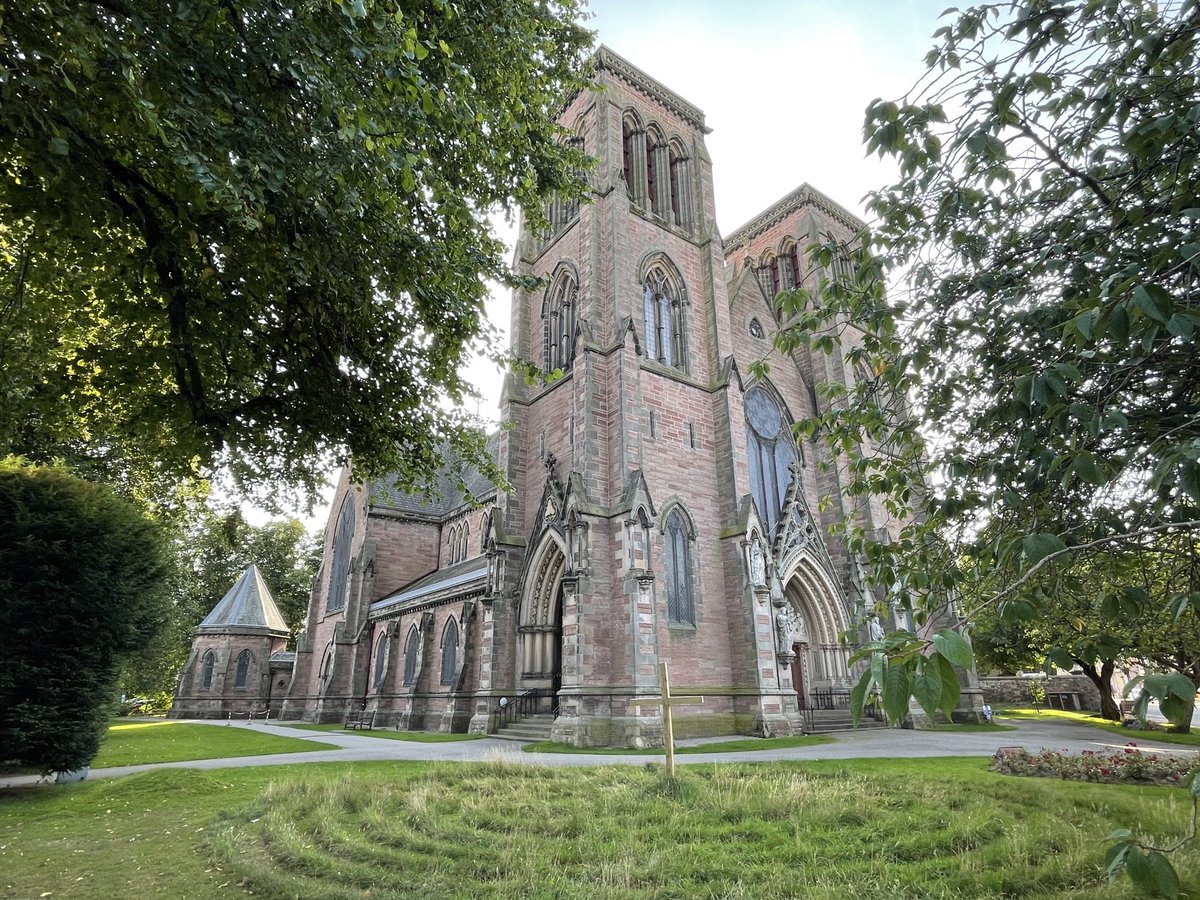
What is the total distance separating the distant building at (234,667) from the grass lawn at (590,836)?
3200 cm

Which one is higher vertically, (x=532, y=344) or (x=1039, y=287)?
(x=532, y=344)

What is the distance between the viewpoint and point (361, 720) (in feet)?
90.6

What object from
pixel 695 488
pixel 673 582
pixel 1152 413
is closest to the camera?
pixel 1152 413

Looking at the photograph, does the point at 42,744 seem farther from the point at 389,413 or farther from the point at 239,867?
the point at 389,413

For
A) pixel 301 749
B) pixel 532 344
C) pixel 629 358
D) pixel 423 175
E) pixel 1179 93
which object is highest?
pixel 532 344

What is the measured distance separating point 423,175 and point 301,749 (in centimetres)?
1581

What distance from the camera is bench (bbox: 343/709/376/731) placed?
26.9 m

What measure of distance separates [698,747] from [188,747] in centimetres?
1408

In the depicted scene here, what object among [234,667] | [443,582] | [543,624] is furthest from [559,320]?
[234,667]

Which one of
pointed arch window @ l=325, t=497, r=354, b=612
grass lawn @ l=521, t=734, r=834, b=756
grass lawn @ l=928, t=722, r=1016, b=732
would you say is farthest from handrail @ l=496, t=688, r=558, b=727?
pointed arch window @ l=325, t=497, r=354, b=612

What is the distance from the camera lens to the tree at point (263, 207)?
493 cm

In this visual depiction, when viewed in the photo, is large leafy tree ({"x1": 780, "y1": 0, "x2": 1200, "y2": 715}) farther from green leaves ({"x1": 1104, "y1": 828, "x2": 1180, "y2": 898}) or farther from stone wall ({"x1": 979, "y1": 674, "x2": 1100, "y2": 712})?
stone wall ({"x1": 979, "y1": 674, "x2": 1100, "y2": 712})

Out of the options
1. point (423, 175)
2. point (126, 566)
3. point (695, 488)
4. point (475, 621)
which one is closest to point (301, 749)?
point (475, 621)

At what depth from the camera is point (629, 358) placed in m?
19.7
